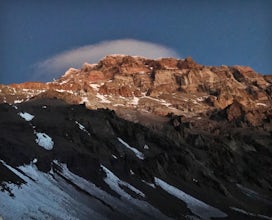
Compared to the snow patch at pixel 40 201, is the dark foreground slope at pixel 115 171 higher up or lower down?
higher up

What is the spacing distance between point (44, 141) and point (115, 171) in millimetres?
14292

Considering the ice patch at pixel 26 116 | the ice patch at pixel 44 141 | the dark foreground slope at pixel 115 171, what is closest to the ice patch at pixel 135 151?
the dark foreground slope at pixel 115 171

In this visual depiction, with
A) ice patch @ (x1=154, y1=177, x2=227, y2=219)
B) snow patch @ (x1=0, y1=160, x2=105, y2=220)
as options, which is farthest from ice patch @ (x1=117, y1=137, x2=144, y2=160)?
snow patch @ (x1=0, y1=160, x2=105, y2=220)

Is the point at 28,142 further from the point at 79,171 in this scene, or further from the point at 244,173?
the point at 244,173

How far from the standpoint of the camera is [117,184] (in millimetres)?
87875

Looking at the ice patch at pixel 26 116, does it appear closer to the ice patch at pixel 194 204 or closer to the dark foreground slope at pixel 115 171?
the dark foreground slope at pixel 115 171

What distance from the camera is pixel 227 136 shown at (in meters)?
182

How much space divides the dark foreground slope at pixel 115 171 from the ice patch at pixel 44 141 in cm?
12

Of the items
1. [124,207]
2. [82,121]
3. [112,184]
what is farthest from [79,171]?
[82,121]

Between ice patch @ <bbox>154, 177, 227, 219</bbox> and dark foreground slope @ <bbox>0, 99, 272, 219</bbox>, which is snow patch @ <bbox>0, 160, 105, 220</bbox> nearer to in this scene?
dark foreground slope @ <bbox>0, 99, 272, 219</bbox>

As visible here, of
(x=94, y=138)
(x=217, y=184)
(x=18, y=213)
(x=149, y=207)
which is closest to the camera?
(x=18, y=213)

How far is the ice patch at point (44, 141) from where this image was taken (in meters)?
89.8

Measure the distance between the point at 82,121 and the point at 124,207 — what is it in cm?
5153

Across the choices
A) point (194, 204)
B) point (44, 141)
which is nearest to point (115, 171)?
point (44, 141)
